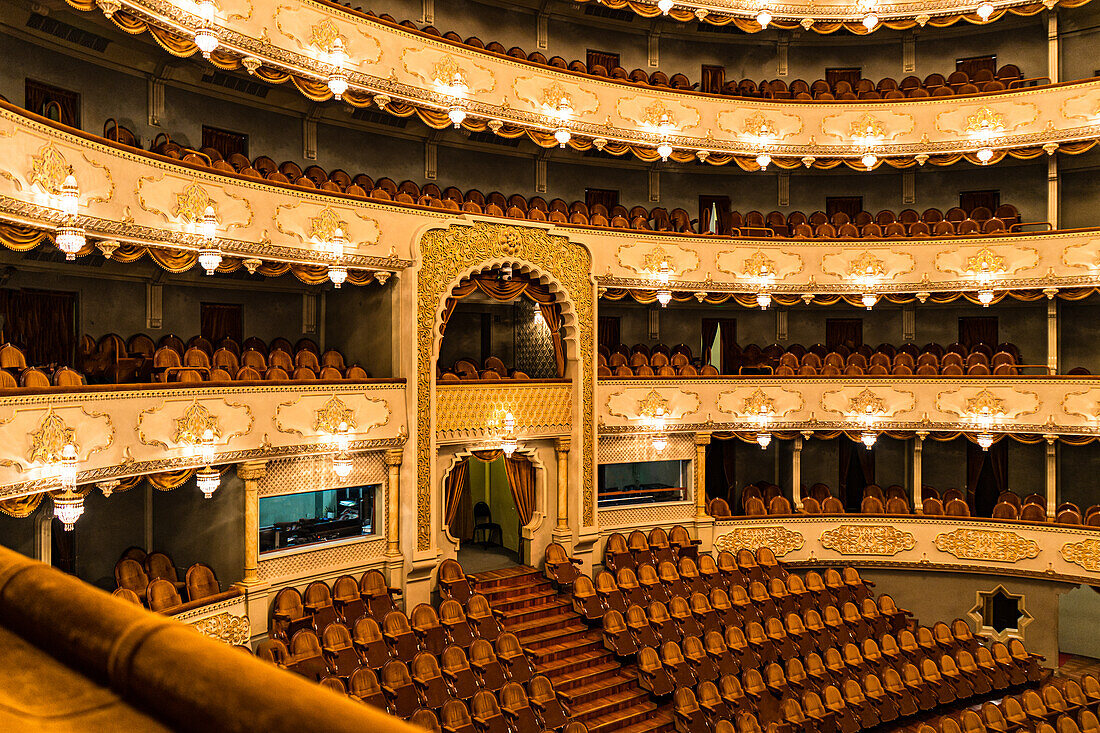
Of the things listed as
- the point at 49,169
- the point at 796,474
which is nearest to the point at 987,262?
the point at 796,474

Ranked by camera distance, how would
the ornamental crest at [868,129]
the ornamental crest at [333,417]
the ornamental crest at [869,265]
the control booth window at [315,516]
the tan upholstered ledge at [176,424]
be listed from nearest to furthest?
the tan upholstered ledge at [176,424], the ornamental crest at [333,417], the control booth window at [315,516], the ornamental crest at [869,265], the ornamental crest at [868,129]

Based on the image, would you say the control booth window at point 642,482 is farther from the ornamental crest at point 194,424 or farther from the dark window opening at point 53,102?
the dark window opening at point 53,102

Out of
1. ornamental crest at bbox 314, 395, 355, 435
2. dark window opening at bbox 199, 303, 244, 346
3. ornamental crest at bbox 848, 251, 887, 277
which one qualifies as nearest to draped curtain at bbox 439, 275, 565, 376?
ornamental crest at bbox 314, 395, 355, 435

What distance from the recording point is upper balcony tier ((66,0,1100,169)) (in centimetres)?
1220

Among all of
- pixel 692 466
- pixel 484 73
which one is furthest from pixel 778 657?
pixel 484 73

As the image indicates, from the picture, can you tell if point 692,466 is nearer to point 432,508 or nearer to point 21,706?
point 432,508

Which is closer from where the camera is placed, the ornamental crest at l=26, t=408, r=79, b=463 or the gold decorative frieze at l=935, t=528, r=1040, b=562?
the ornamental crest at l=26, t=408, r=79, b=463

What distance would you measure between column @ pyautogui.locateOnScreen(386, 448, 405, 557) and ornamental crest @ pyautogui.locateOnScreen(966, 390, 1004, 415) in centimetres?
1147

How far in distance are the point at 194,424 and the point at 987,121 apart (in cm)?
1670

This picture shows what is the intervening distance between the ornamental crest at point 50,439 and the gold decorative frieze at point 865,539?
14.1 m

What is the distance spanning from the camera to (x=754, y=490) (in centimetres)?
1817

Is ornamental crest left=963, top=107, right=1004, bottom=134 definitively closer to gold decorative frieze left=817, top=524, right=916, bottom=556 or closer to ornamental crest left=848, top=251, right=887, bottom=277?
ornamental crest left=848, top=251, right=887, bottom=277

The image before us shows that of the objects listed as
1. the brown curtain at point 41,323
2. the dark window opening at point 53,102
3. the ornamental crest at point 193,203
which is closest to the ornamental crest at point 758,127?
the ornamental crest at point 193,203

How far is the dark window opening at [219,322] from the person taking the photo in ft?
45.4
